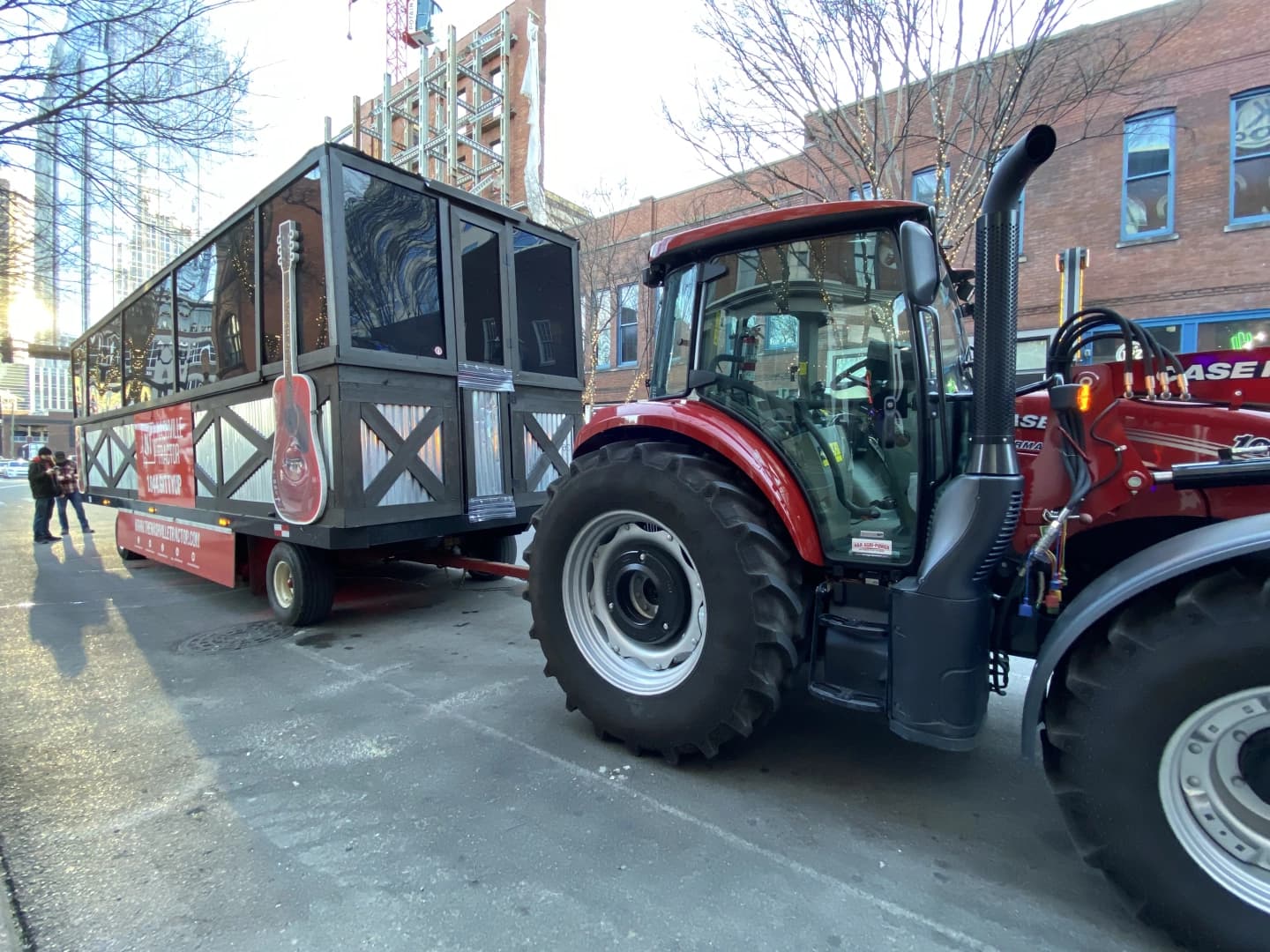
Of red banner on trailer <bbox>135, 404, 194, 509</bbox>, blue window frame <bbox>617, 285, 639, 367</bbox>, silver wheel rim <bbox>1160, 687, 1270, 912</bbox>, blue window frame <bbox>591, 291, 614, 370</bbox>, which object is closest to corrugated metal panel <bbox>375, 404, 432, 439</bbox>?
red banner on trailer <bbox>135, 404, 194, 509</bbox>

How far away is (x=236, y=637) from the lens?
550cm

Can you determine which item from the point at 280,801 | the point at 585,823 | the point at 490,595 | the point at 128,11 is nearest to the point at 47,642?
the point at 490,595

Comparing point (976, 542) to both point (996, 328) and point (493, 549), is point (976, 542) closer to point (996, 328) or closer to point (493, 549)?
point (996, 328)

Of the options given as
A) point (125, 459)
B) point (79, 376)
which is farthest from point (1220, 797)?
point (79, 376)

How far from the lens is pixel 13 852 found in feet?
8.43

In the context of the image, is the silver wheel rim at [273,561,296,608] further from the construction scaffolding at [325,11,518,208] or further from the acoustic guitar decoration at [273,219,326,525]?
the construction scaffolding at [325,11,518,208]

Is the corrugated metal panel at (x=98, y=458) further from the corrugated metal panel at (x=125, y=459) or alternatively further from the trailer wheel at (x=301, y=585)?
the trailer wheel at (x=301, y=585)

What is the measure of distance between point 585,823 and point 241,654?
3.59 m

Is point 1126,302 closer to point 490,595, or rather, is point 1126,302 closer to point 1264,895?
point 490,595

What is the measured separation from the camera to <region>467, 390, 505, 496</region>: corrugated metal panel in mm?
5648

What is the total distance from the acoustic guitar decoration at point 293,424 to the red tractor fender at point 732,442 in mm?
2570

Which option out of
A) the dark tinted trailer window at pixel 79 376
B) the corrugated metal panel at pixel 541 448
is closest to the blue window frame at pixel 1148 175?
the corrugated metal panel at pixel 541 448

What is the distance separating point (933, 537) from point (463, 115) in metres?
27.7

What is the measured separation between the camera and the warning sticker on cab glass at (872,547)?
2795mm
